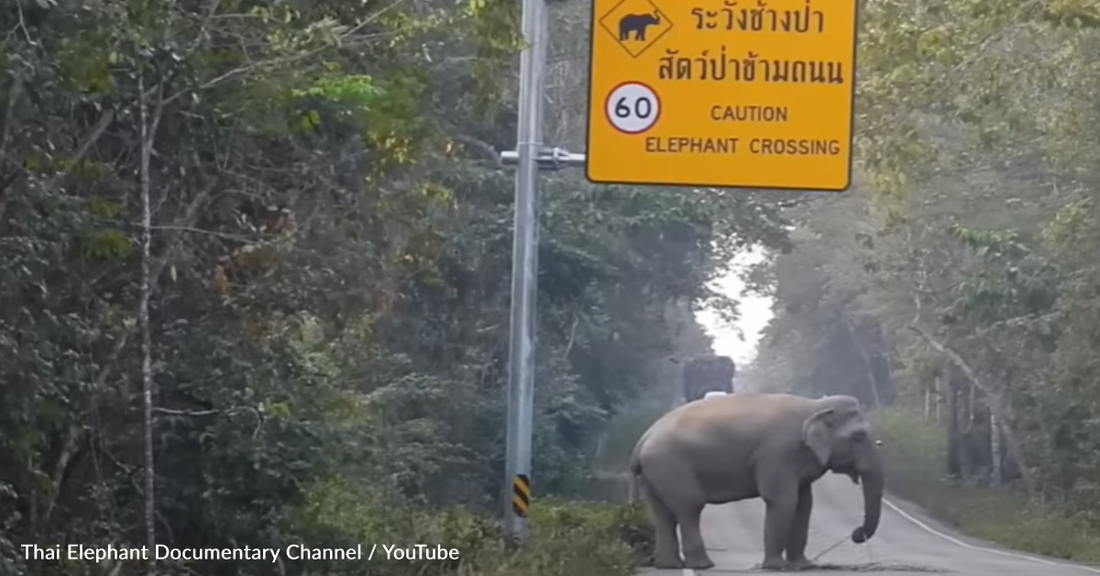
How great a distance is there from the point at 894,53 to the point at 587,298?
12010mm

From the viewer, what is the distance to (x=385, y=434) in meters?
24.0

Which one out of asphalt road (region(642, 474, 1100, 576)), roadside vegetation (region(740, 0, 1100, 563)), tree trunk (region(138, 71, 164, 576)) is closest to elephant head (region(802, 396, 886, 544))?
asphalt road (region(642, 474, 1100, 576))

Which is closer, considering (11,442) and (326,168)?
(11,442)

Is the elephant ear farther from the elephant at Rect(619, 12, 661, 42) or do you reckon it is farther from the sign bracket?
the elephant at Rect(619, 12, 661, 42)

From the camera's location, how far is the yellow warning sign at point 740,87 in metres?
14.6

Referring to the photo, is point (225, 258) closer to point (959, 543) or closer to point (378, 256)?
point (378, 256)

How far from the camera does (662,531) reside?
2197cm

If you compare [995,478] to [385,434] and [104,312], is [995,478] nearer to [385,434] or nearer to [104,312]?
[385,434]

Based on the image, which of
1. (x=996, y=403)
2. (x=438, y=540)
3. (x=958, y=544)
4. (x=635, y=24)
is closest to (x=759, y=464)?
(x=438, y=540)

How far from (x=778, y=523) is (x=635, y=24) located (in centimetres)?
775

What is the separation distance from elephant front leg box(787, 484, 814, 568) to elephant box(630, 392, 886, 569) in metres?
0.01

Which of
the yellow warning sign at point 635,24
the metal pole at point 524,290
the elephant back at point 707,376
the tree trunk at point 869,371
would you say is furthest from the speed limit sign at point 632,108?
the tree trunk at point 869,371

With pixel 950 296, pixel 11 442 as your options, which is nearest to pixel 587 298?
pixel 950 296

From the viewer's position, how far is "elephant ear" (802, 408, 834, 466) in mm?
21141
